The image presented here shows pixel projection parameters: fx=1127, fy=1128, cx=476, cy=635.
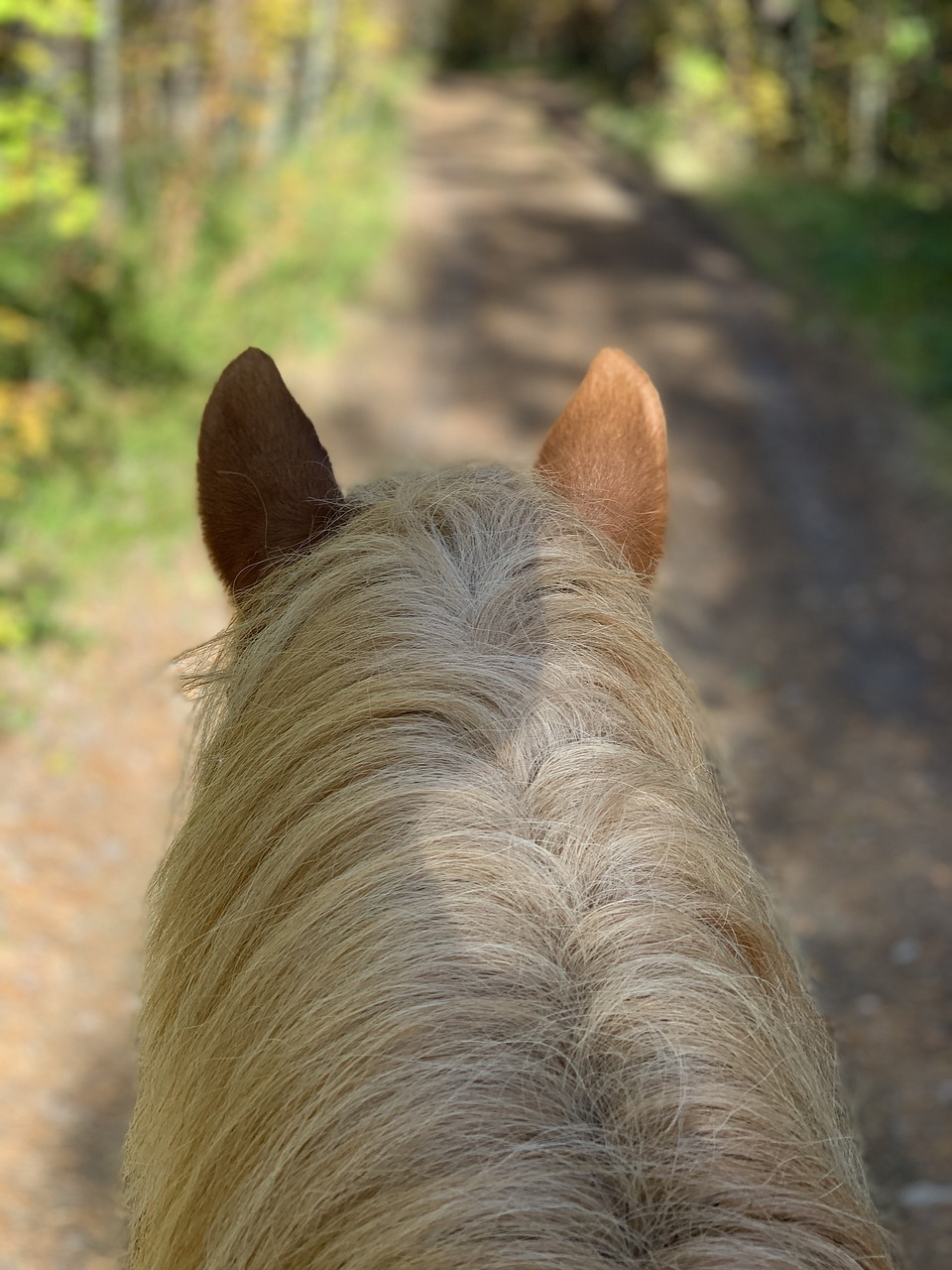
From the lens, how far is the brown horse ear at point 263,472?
4.91 ft

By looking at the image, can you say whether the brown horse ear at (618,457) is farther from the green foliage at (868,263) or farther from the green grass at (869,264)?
the green foliage at (868,263)

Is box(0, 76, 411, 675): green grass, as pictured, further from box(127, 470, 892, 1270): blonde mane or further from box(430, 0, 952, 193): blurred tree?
box(430, 0, 952, 193): blurred tree

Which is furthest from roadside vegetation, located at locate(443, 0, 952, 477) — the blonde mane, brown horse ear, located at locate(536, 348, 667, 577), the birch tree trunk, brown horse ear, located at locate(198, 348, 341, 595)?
the blonde mane

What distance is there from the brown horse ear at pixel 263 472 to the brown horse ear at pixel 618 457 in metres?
0.33

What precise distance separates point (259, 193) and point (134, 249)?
2.83 m

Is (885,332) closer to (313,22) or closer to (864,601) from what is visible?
(864,601)

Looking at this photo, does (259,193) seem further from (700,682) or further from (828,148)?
(828,148)

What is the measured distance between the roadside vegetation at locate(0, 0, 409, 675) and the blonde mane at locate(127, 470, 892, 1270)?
11.6ft

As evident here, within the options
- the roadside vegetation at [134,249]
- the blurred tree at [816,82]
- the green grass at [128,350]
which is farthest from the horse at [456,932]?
the blurred tree at [816,82]

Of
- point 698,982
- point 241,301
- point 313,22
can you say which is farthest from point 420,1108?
point 313,22

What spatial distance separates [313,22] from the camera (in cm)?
1142

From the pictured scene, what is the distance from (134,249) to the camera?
7.70m

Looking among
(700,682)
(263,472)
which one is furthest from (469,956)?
(700,682)

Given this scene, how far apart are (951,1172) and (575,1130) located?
313 cm
